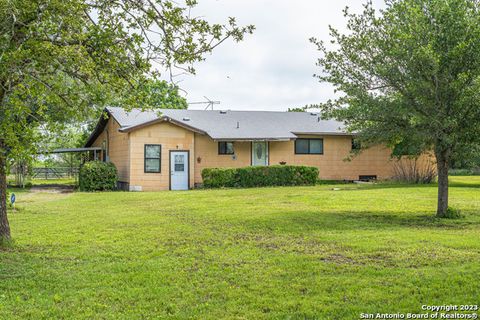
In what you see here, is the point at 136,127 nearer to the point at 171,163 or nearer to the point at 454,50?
the point at 171,163

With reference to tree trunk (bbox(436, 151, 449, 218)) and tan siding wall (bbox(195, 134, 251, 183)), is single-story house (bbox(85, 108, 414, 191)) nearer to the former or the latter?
tan siding wall (bbox(195, 134, 251, 183))

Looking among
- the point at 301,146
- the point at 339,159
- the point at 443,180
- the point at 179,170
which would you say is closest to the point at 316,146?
the point at 301,146

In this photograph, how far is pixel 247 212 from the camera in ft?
38.2

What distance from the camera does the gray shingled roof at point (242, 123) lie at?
2275 centimetres

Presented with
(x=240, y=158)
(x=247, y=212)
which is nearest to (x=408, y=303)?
(x=247, y=212)

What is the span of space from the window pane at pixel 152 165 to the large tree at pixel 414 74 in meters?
11.9

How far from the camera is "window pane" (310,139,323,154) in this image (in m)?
24.9

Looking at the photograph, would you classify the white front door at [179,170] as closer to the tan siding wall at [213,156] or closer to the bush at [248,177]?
the tan siding wall at [213,156]

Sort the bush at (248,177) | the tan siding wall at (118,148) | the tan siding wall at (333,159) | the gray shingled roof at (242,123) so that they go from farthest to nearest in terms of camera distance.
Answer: the tan siding wall at (333,159), the gray shingled roof at (242,123), the tan siding wall at (118,148), the bush at (248,177)

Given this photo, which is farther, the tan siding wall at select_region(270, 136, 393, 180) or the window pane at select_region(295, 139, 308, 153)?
the window pane at select_region(295, 139, 308, 153)

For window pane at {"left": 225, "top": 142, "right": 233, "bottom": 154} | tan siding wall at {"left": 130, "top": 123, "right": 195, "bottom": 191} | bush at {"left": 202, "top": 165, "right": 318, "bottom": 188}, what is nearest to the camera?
tan siding wall at {"left": 130, "top": 123, "right": 195, "bottom": 191}

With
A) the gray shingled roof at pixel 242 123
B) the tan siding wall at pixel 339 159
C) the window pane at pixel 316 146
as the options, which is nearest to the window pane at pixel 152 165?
the gray shingled roof at pixel 242 123


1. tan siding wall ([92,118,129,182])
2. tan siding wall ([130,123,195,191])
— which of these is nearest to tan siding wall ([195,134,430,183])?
tan siding wall ([130,123,195,191])

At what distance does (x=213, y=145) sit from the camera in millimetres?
23109
